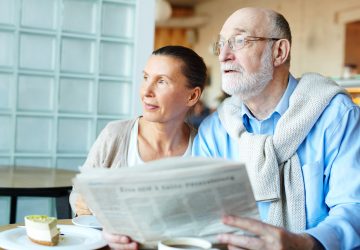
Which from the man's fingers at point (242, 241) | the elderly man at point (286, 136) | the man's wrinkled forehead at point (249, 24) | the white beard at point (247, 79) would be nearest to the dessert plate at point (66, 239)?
the man's fingers at point (242, 241)

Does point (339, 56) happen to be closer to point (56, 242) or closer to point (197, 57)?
point (197, 57)

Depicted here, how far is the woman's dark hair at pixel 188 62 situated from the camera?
1908 mm

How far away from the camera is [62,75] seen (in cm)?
297

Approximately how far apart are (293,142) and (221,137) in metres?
0.28

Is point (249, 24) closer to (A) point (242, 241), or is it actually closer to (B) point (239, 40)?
(B) point (239, 40)

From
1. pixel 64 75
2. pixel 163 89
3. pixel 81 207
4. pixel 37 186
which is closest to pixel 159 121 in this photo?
pixel 163 89

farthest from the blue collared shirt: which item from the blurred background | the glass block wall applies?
the glass block wall

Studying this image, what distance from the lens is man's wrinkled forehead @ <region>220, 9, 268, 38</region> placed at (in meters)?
1.53

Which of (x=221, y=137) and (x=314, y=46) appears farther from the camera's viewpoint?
(x=314, y=46)

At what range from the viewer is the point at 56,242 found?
1174mm

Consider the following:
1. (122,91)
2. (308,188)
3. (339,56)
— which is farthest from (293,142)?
(339,56)

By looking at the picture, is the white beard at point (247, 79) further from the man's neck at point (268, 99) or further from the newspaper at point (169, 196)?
the newspaper at point (169, 196)

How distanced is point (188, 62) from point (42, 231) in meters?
0.96

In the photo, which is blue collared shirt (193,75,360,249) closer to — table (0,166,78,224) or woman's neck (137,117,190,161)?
woman's neck (137,117,190,161)
